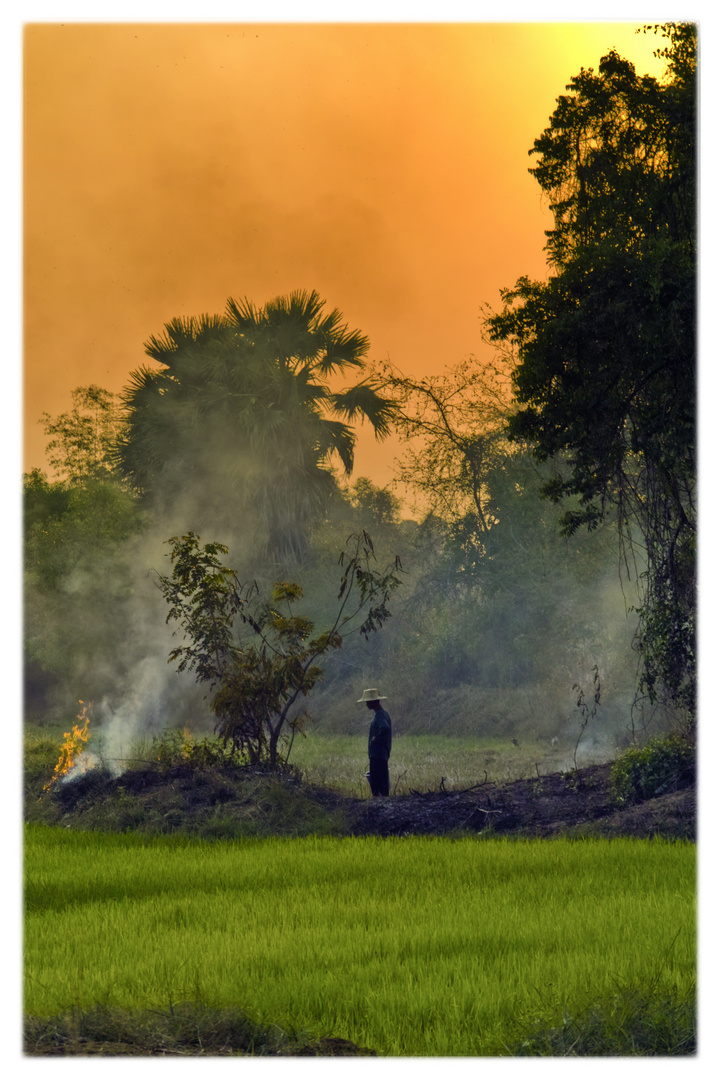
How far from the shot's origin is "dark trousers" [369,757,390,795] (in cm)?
1387

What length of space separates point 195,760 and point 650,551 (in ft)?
22.1

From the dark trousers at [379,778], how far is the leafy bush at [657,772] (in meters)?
3.11

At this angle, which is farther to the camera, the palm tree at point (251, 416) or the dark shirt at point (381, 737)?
the palm tree at point (251, 416)

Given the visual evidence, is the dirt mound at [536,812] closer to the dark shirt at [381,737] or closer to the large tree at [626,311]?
the dark shirt at [381,737]

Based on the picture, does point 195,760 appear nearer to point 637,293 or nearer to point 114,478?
point 637,293

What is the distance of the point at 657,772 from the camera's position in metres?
12.2

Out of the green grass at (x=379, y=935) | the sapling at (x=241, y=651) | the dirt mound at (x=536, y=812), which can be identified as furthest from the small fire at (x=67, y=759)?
the dirt mound at (x=536, y=812)

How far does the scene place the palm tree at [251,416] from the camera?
991 inches

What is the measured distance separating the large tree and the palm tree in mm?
14250

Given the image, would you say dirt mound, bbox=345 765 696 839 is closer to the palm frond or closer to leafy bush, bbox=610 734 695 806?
leafy bush, bbox=610 734 695 806

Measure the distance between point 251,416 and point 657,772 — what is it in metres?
15.2

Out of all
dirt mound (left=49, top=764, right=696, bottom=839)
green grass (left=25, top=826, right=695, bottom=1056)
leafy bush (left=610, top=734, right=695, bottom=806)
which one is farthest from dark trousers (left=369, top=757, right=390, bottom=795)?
green grass (left=25, top=826, right=695, bottom=1056)
